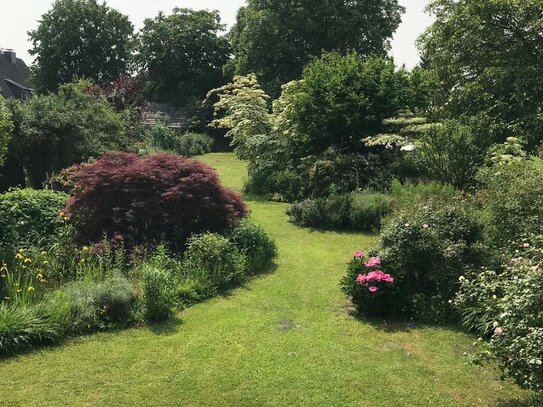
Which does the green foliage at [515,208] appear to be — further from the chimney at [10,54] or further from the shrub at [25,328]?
the chimney at [10,54]

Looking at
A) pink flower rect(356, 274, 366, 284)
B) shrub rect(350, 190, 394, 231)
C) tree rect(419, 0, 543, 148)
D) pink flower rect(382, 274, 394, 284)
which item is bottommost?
pink flower rect(356, 274, 366, 284)

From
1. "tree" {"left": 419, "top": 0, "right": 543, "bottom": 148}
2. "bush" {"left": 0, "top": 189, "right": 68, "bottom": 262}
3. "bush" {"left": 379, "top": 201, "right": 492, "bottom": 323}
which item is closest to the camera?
"bush" {"left": 379, "top": 201, "right": 492, "bottom": 323}

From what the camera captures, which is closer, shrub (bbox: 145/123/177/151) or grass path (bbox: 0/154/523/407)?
grass path (bbox: 0/154/523/407)

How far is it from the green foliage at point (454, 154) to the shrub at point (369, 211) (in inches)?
74.2

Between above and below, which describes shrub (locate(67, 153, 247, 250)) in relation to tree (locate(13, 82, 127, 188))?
below

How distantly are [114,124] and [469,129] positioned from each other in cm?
1238

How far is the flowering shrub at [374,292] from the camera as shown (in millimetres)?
Answer: 7762

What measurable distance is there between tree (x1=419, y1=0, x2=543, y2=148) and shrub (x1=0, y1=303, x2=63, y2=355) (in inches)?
479

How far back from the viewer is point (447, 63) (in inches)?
674

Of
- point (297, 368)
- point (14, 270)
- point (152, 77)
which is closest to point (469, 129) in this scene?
point (297, 368)

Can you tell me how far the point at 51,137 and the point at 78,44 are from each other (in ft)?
112

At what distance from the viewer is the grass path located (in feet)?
18.4

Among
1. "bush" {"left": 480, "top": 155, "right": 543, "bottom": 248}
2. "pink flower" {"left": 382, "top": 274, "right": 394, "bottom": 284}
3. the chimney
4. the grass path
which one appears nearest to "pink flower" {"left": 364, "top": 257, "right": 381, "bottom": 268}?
"pink flower" {"left": 382, "top": 274, "right": 394, "bottom": 284}

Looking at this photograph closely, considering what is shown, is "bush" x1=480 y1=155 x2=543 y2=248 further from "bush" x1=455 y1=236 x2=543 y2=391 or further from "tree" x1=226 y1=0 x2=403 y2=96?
"tree" x1=226 y1=0 x2=403 y2=96
